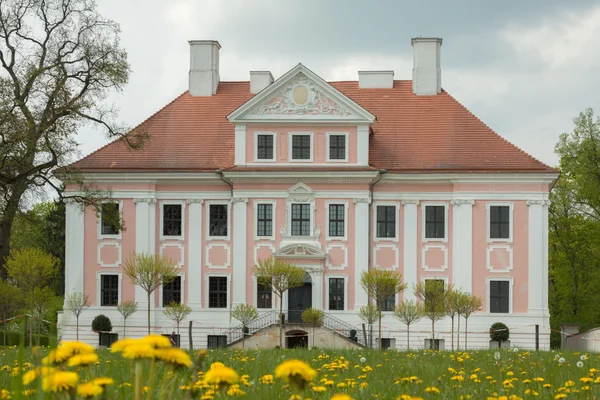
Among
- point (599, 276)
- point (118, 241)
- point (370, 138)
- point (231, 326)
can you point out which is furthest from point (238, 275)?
point (599, 276)

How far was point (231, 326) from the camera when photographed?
37.7m

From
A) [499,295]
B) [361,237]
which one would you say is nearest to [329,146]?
[361,237]

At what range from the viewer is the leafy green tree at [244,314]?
113 ft

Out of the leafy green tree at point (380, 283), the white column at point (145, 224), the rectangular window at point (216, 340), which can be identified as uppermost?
the white column at point (145, 224)

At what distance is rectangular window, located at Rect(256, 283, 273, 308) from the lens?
124 ft

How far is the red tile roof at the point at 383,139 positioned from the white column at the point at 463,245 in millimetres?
1504

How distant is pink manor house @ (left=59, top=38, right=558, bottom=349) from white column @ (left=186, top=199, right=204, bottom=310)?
51 mm

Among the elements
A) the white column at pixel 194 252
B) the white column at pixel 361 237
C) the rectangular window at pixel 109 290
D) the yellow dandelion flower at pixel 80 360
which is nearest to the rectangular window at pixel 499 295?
the white column at pixel 361 237

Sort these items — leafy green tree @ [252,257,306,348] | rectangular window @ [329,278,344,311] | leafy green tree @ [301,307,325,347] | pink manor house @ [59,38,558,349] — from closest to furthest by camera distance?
leafy green tree @ [252,257,306,348], leafy green tree @ [301,307,325,347], pink manor house @ [59,38,558,349], rectangular window @ [329,278,344,311]

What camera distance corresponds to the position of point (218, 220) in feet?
127

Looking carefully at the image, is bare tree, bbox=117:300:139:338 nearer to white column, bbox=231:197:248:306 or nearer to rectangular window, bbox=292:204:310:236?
white column, bbox=231:197:248:306

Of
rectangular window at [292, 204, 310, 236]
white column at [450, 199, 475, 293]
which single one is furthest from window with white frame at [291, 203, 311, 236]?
white column at [450, 199, 475, 293]

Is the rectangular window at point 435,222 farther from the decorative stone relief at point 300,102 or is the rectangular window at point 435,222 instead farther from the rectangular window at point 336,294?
the decorative stone relief at point 300,102

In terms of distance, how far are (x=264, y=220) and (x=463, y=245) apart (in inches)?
306
